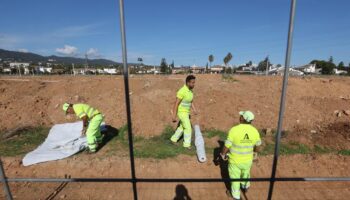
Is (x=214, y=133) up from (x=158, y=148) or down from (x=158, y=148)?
up

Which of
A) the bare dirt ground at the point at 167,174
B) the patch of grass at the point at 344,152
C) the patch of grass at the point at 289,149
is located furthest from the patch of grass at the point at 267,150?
the patch of grass at the point at 344,152

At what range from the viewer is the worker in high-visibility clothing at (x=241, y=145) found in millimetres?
4379

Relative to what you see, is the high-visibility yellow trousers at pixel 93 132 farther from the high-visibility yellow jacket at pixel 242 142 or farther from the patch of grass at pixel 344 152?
the patch of grass at pixel 344 152

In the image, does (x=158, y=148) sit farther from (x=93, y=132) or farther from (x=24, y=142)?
(x=24, y=142)

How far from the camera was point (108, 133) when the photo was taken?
853 centimetres

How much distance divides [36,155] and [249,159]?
18.3 feet

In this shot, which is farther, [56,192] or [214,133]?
[214,133]

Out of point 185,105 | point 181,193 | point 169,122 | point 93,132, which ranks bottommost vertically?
point 181,193

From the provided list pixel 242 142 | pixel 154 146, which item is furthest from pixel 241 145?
pixel 154 146

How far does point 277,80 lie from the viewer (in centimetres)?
1517

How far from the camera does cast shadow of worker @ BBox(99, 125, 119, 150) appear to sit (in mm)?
7939

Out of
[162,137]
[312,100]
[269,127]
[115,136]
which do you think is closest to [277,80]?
[312,100]

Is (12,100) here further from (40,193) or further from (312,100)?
(312,100)

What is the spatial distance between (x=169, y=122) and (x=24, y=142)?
198 inches
